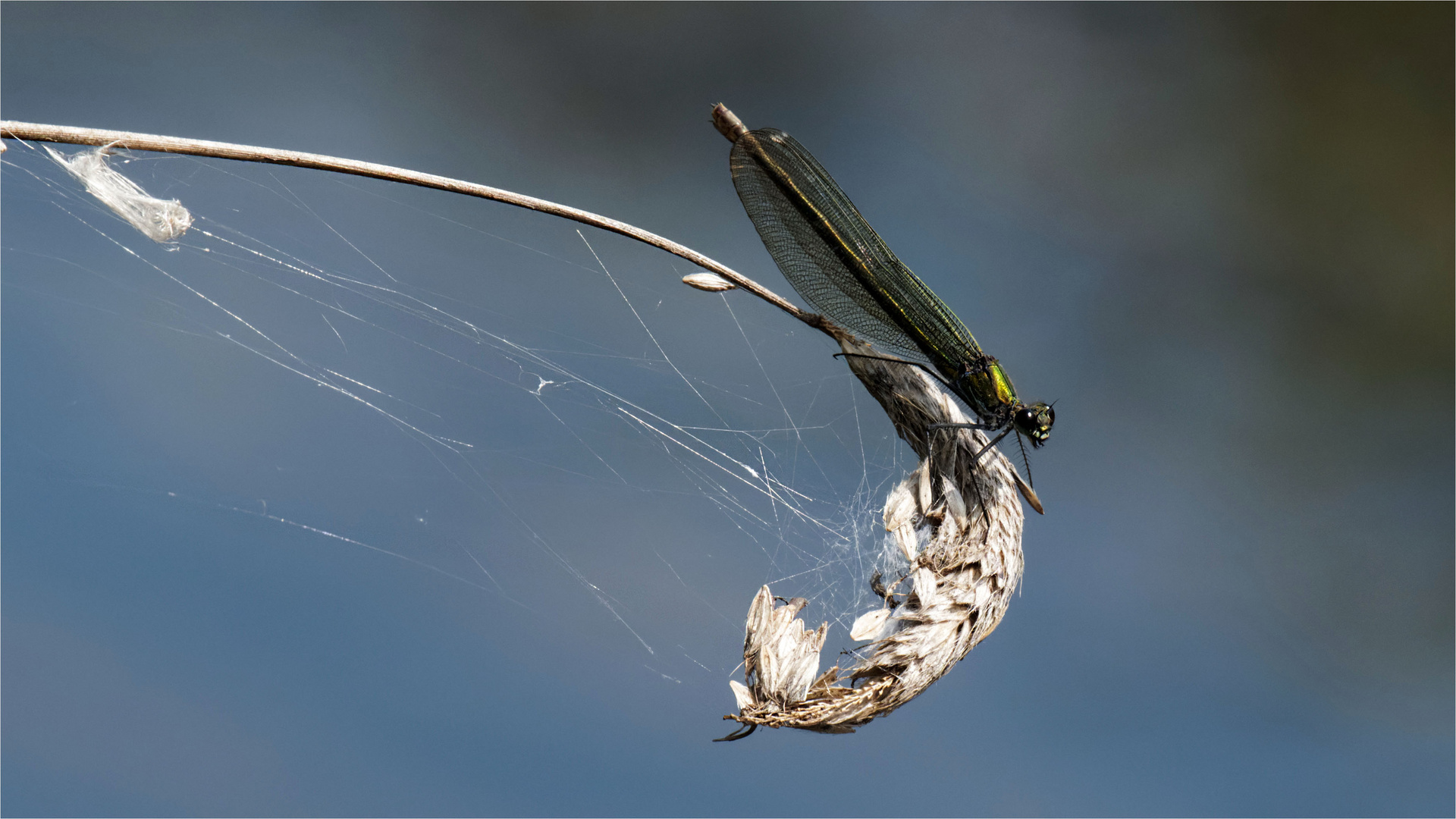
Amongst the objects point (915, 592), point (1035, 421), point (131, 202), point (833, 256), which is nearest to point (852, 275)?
point (833, 256)

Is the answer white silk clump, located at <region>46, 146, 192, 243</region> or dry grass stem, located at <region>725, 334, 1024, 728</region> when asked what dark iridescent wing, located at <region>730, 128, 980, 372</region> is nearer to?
dry grass stem, located at <region>725, 334, 1024, 728</region>

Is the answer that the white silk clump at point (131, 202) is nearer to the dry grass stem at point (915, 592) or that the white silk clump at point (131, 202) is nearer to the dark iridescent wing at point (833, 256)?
the dark iridescent wing at point (833, 256)

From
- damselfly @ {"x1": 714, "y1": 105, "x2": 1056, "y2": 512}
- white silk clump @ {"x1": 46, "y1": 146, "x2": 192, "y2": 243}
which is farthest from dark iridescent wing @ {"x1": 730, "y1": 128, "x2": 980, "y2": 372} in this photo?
white silk clump @ {"x1": 46, "y1": 146, "x2": 192, "y2": 243}

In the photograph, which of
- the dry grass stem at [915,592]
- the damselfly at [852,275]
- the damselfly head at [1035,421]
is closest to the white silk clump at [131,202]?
the damselfly at [852,275]

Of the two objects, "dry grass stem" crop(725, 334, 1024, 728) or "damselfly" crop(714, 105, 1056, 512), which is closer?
"dry grass stem" crop(725, 334, 1024, 728)

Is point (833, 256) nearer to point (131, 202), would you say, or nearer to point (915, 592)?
point (915, 592)

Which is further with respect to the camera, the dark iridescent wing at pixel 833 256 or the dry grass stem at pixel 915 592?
the dark iridescent wing at pixel 833 256
